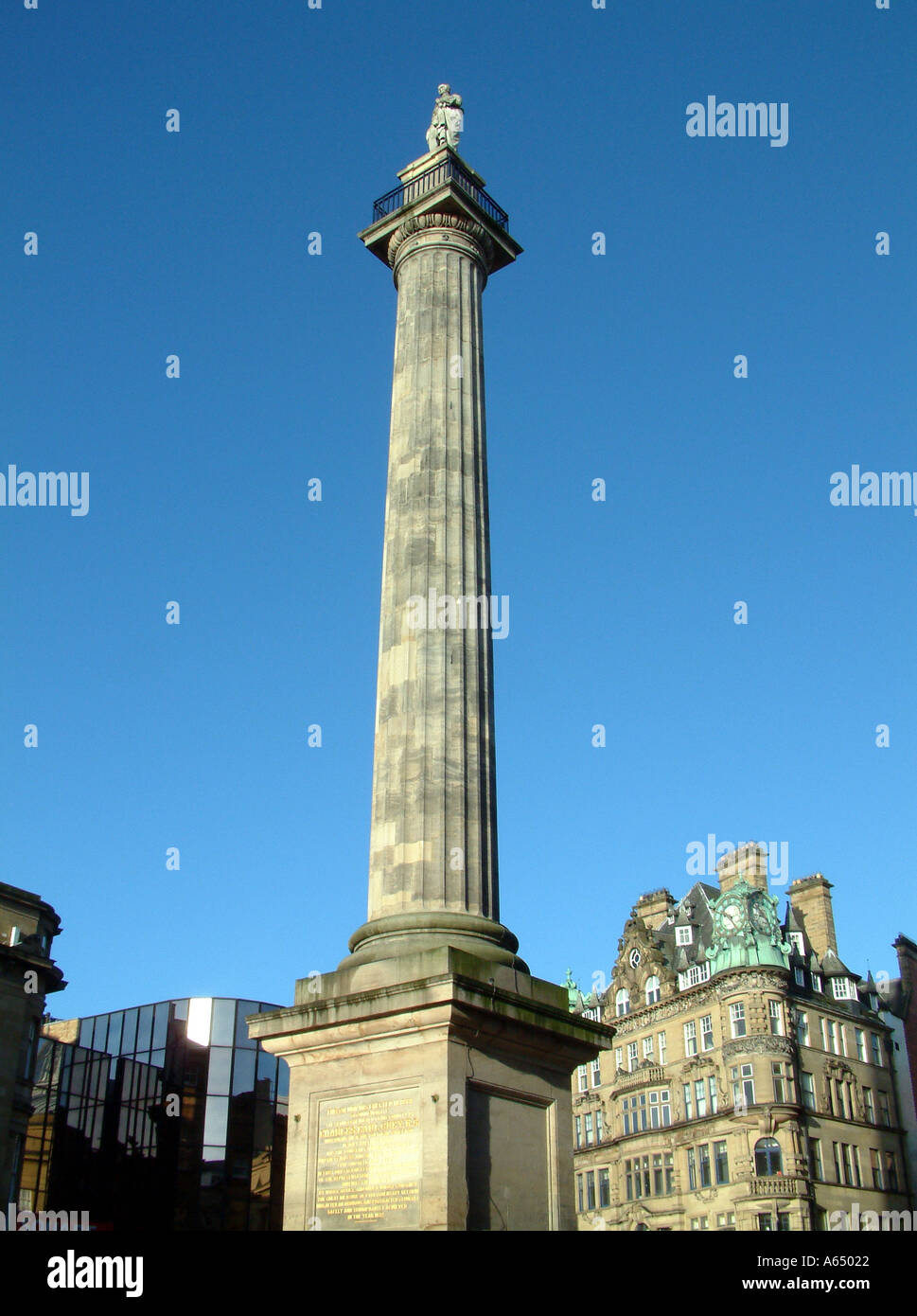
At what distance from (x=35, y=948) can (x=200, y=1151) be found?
17.3m

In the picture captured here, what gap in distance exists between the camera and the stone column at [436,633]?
51.9 feet

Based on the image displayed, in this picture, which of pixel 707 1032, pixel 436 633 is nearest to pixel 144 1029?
pixel 707 1032

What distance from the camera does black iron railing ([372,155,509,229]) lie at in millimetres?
21620

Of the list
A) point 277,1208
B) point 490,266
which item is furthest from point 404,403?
point 277,1208

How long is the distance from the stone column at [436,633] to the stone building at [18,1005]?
99.5ft

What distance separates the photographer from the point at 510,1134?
14094 mm

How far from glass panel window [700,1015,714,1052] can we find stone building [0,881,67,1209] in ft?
107

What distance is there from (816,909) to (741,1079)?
50.0ft

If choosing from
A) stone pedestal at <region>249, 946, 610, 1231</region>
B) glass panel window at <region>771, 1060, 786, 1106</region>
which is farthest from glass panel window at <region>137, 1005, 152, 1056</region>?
stone pedestal at <region>249, 946, 610, 1231</region>

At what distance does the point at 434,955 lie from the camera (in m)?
14.0

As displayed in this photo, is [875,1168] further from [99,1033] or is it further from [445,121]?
[445,121]

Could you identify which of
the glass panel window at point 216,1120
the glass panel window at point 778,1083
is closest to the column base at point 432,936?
the glass panel window at point 216,1120

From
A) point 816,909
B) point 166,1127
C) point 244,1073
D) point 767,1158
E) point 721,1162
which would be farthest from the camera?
point 816,909

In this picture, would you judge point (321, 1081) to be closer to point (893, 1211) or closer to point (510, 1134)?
point (510, 1134)
